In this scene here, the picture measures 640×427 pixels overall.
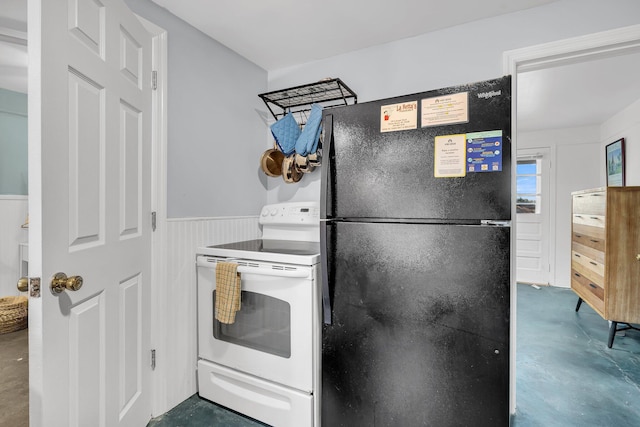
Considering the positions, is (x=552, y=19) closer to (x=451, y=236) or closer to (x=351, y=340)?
(x=451, y=236)

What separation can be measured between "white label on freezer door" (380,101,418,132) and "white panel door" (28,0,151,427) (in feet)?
3.73

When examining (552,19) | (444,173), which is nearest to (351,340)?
(444,173)

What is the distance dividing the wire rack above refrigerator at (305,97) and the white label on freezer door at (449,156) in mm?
1029

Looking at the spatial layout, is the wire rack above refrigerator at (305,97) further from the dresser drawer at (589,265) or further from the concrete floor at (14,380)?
the dresser drawer at (589,265)

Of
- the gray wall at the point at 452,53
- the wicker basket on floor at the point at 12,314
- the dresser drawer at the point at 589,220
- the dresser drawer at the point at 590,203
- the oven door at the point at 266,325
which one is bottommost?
the wicker basket on floor at the point at 12,314

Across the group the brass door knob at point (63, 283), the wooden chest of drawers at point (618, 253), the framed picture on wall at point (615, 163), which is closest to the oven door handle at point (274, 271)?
the brass door knob at point (63, 283)

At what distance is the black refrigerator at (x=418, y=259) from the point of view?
1103 mm

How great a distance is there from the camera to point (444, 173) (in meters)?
1.18

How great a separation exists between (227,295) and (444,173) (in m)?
1.24

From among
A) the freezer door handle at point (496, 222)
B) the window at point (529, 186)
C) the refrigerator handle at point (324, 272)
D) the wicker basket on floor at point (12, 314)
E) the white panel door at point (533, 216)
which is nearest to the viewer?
the freezer door handle at point (496, 222)

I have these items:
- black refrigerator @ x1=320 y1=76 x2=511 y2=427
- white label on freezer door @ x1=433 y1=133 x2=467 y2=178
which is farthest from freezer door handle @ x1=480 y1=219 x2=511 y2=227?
white label on freezer door @ x1=433 y1=133 x2=467 y2=178

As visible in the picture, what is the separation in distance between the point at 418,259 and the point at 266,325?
35.9 inches

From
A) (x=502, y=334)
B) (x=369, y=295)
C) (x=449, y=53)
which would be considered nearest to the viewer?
(x=502, y=334)

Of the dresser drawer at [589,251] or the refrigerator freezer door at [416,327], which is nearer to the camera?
the refrigerator freezer door at [416,327]
